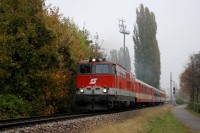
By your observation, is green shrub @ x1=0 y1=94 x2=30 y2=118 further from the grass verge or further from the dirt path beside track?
the dirt path beside track

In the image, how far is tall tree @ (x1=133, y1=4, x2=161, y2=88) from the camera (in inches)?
2911

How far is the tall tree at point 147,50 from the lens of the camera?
73938mm

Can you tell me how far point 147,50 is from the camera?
245 feet

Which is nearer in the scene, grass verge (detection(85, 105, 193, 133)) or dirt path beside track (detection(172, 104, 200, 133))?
grass verge (detection(85, 105, 193, 133))

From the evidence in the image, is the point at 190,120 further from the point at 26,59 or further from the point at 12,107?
the point at 12,107

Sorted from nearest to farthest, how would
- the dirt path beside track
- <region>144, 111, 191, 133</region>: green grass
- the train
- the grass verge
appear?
the grass verge → <region>144, 111, 191, 133</region>: green grass → the train → the dirt path beside track

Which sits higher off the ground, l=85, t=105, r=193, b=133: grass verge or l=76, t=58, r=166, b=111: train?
l=76, t=58, r=166, b=111: train

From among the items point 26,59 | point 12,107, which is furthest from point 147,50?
point 12,107

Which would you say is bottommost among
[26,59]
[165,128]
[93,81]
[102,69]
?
[165,128]

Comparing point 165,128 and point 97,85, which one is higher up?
point 97,85

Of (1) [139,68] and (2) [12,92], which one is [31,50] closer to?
(2) [12,92]

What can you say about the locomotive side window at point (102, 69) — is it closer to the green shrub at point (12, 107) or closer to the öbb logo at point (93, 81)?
the öbb logo at point (93, 81)

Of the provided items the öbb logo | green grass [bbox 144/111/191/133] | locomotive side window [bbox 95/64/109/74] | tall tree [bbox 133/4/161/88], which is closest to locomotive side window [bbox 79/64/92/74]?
locomotive side window [bbox 95/64/109/74]

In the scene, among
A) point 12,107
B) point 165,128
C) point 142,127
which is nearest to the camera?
point 142,127
